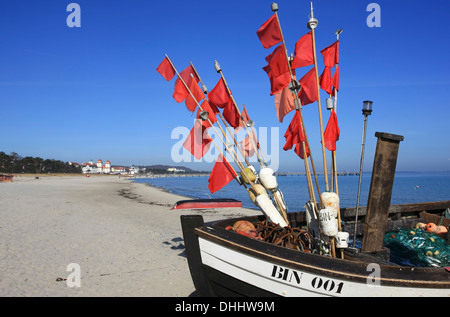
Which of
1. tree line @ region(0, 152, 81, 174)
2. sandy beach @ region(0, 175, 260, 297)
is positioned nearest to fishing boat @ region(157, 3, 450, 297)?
sandy beach @ region(0, 175, 260, 297)

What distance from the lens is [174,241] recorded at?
10.3 metres

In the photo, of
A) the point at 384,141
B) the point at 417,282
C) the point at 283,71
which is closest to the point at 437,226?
the point at 384,141

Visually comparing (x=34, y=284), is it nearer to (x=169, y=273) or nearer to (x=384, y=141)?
(x=169, y=273)

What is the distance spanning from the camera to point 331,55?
470 centimetres

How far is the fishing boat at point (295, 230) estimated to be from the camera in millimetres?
3170

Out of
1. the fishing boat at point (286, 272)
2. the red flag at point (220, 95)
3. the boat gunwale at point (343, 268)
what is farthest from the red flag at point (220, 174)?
the boat gunwale at point (343, 268)

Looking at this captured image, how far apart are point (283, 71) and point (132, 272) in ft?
17.8

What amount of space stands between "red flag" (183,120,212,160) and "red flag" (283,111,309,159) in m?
1.43

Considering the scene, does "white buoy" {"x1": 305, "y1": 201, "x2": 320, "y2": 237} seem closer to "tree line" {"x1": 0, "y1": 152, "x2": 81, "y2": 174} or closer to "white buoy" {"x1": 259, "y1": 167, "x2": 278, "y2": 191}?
"white buoy" {"x1": 259, "y1": 167, "x2": 278, "y2": 191}

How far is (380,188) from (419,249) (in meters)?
2.70

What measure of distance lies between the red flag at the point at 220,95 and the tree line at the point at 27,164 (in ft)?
347

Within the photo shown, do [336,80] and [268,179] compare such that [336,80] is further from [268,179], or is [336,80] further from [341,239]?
[341,239]

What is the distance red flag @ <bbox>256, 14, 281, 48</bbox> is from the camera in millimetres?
4539

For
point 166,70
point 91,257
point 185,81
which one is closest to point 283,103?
point 185,81
